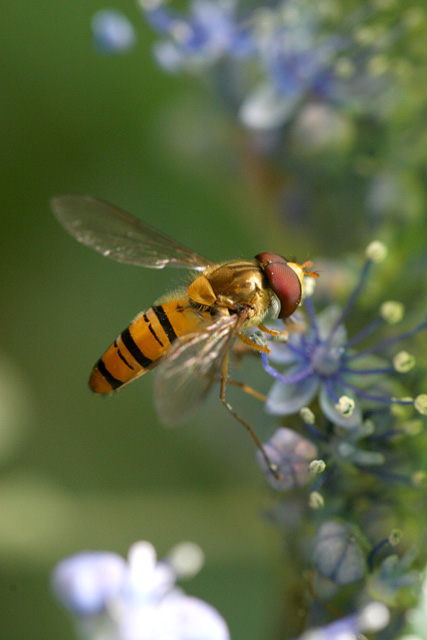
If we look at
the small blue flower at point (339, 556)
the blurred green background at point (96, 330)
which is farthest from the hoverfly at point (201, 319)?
the blurred green background at point (96, 330)

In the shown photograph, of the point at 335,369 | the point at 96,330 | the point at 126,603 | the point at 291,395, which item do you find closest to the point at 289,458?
the point at 291,395

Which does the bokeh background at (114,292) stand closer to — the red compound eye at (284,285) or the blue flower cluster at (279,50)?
the blue flower cluster at (279,50)

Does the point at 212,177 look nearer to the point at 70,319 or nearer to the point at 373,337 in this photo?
the point at 70,319

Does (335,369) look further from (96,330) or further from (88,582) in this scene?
(96,330)

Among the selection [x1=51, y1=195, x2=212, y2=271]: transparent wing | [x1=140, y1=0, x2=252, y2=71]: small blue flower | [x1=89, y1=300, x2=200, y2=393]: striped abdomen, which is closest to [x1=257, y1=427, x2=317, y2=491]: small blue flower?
[x1=89, y1=300, x2=200, y2=393]: striped abdomen

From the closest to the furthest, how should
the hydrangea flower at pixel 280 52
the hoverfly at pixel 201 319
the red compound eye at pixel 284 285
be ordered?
1. the hoverfly at pixel 201 319
2. the red compound eye at pixel 284 285
3. the hydrangea flower at pixel 280 52

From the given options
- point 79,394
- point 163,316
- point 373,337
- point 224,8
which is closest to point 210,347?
point 163,316

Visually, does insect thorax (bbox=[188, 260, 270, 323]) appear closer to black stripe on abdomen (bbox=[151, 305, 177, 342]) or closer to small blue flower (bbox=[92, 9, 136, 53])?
black stripe on abdomen (bbox=[151, 305, 177, 342])

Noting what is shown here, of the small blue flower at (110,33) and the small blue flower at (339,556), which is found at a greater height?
the small blue flower at (110,33)
